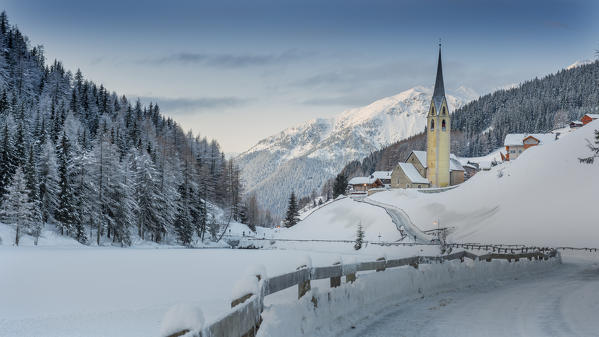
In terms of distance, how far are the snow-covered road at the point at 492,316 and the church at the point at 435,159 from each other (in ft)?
382

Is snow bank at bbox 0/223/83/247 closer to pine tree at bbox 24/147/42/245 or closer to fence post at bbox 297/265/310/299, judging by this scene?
pine tree at bbox 24/147/42/245


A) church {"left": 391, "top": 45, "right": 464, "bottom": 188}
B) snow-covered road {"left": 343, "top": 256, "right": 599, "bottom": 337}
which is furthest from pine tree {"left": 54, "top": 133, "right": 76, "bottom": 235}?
church {"left": 391, "top": 45, "right": 464, "bottom": 188}

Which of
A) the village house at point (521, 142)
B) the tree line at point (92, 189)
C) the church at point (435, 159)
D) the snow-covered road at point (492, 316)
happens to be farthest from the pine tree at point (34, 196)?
the village house at point (521, 142)

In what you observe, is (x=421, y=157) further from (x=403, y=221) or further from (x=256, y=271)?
(x=256, y=271)

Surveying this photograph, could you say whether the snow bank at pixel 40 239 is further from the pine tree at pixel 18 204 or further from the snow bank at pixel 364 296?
the snow bank at pixel 364 296

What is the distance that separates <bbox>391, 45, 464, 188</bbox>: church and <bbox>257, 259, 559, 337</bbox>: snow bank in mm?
111351

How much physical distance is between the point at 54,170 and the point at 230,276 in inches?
1534

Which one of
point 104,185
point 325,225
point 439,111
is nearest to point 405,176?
point 439,111

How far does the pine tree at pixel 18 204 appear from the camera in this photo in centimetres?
5681

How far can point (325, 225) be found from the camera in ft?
367

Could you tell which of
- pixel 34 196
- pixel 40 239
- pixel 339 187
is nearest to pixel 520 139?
pixel 339 187

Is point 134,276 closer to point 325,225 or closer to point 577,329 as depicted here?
point 577,329

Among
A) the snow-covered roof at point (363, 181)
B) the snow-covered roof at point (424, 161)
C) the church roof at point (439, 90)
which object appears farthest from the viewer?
the snow-covered roof at point (363, 181)

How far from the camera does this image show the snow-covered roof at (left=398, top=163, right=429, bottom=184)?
425 feet
